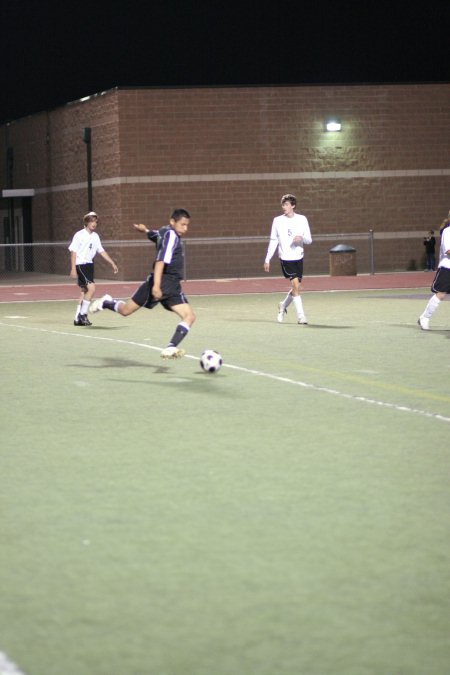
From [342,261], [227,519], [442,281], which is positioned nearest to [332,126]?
[342,261]

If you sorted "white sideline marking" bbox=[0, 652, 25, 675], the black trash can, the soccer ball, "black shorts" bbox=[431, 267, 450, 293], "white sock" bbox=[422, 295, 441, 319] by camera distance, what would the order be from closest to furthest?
"white sideline marking" bbox=[0, 652, 25, 675] < the soccer ball < "black shorts" bbox=[431, 267, 450, 293] < "white sock" bbox=[422, 295, 441, 319] < the black trash can

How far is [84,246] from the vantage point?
22422 millimetres

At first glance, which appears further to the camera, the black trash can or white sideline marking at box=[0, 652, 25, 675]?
the black trash can

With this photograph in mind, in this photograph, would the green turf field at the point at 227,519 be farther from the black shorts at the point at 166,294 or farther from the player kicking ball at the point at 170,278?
the black shorts at the point at 166,294

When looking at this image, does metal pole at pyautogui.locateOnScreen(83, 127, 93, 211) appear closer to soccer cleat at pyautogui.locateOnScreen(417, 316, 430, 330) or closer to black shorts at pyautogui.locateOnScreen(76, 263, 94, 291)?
black shorts at pyautogui.locateOnScreen(76, 263, 94, 291)

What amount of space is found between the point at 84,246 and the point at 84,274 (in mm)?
537

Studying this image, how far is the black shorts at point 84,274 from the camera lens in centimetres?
2208

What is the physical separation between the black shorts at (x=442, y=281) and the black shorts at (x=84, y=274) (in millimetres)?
6433

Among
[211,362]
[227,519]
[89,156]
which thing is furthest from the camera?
[89,156]

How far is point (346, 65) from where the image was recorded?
55.0 m

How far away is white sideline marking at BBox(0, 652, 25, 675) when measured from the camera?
4781 mm

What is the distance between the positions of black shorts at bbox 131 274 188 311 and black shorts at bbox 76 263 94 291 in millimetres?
7185

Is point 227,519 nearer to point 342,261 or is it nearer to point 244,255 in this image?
point 342,261

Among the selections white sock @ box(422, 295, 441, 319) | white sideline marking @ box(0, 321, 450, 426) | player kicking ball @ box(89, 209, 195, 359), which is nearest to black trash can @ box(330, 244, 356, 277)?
white sock @ box(422, 295, 441, 319)
